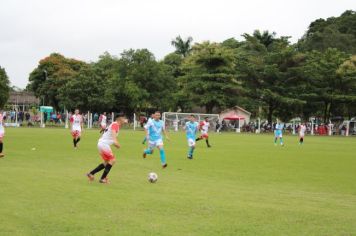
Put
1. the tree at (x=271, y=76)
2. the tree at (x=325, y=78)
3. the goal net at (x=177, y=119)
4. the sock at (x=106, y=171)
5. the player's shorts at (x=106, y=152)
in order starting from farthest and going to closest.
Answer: the tree at (x=271, y=76) < the tree at (x=325, y=78) < the goal net at (x=177, y=119) < the player's shorts at (x=106, y=152) < the sock at (x=106, y=171)

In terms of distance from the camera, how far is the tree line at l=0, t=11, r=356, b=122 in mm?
64438

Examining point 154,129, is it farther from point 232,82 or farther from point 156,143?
point 232,82

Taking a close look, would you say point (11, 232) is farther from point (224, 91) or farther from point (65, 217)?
point (224, 91)

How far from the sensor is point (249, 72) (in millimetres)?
67500

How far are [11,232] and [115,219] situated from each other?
1.71m

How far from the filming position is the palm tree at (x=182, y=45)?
292 ft

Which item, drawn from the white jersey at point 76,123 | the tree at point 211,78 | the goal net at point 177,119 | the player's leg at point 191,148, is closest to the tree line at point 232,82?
the tree at point 211,78

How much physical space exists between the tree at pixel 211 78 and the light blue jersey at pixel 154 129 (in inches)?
1824

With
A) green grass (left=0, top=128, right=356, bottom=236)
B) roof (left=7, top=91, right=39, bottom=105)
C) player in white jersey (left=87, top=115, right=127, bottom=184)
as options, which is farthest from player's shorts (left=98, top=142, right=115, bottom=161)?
roof (left=7, top=91, right=39, bottom=105)

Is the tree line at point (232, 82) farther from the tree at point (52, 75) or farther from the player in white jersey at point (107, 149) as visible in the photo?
the player in white jersey at point (107, 149)

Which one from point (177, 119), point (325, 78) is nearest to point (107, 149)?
point (177, 119)

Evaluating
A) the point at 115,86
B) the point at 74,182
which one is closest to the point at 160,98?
the point at 115,86

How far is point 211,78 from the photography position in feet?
215

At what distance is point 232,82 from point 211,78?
2.88m
